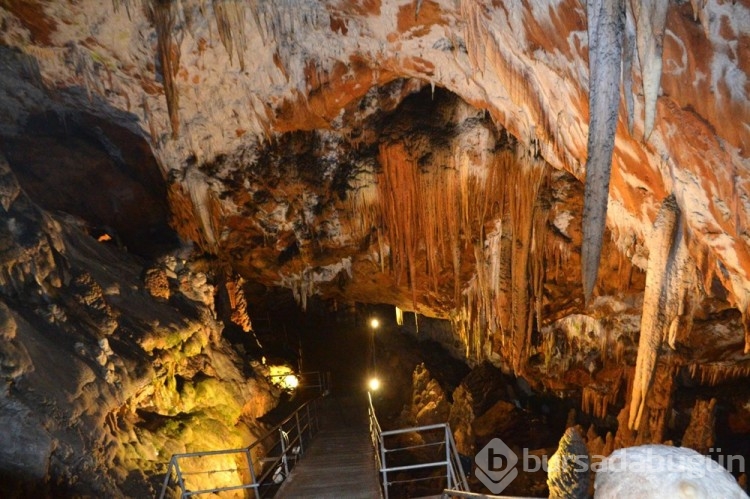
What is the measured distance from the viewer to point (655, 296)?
4922 mm

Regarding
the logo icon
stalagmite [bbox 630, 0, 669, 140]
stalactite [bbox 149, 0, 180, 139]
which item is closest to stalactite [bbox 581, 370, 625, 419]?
the logo icon

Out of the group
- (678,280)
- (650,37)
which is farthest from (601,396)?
(650,37)

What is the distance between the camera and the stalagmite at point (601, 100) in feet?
9.53

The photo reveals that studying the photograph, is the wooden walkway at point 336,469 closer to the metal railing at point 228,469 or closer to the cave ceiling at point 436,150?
the metal railing at point 228,469

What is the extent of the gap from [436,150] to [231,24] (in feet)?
12.2

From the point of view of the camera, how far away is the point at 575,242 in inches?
317

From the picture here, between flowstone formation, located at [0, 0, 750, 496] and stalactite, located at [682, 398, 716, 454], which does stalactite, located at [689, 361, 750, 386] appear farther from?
stalactite, located at [682, 398, 716, 454]

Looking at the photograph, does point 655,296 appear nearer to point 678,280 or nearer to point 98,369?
point 678,280

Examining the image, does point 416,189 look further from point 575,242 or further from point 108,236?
A: point 108,236

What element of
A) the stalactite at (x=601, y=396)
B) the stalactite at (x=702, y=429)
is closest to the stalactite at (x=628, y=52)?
the stalactite at (x=702, y=429)

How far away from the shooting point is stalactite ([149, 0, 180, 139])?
223 inches

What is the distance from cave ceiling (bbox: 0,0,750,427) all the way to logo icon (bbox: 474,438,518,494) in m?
2.19

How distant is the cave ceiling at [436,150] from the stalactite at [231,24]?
0.03 m

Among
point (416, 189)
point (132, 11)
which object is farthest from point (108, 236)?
point (416, 189)
